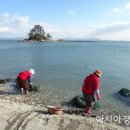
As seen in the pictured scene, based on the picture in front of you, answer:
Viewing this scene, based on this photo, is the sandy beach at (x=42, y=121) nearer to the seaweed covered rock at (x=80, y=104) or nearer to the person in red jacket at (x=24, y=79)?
the seaweed covered rock at (x=80, y=104)

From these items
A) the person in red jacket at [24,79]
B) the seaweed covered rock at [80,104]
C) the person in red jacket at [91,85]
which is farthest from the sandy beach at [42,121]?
the person in red jacket at [24,79]

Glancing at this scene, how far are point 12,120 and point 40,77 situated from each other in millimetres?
14762

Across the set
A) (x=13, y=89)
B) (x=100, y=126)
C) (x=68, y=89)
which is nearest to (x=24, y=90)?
(x=13, y=89)

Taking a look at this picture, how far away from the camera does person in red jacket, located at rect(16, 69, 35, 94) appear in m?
17.5

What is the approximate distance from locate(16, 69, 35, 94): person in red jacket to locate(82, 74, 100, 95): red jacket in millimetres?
6119

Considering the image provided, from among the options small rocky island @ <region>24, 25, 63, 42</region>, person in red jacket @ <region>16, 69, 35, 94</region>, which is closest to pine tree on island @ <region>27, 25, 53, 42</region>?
small rocky island @ <region>24, 25, 63, 42</region>

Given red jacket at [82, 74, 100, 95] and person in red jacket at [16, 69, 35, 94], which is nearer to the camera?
red jacket at [82, 74, 100, 95]

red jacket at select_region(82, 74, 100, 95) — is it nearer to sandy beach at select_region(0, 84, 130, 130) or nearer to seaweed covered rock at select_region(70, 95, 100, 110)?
sandy beach at select_region(0, 84, 130, 130)

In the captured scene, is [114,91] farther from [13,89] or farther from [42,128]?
[42,128]

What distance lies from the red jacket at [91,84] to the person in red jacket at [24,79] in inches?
241

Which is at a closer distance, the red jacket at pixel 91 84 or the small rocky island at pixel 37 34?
the red jacket at pixel 91 84

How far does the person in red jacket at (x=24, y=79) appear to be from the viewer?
17547mm

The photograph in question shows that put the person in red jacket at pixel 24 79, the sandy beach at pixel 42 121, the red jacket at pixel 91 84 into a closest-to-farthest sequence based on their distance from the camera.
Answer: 1. the sandy beach at pixel 42 121
2. the red jacket at pixel 91 84
3. the person in red jacket at pixel 24 79

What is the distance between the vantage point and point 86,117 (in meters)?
13.0
